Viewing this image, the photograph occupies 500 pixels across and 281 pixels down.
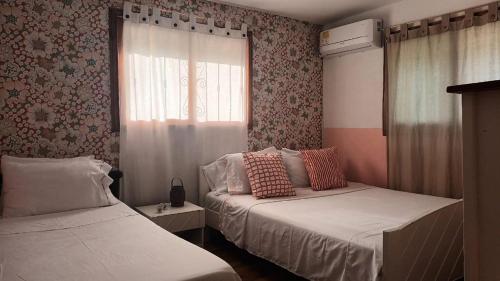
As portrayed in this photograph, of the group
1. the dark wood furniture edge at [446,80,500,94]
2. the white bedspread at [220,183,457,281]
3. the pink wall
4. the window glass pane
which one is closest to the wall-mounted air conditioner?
the pink wall

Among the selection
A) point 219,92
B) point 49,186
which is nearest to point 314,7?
point 219,92

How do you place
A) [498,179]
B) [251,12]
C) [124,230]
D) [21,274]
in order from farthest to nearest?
[251,12] < [124,230] < [21,274] < [498,179]

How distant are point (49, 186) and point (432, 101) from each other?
3165 mm

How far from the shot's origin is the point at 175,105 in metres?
3.15

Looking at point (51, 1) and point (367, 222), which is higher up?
point (51, 1)

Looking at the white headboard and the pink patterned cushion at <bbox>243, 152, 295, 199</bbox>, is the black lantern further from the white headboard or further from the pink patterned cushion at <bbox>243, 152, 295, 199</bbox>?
the pink patterned cushion at <bbox>243, 152, 295, 199</bbox>

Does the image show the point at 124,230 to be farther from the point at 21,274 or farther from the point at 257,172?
the point at 257,172

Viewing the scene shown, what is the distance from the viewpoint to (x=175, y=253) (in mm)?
1604

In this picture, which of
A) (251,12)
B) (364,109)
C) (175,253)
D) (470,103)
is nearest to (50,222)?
(175,253)

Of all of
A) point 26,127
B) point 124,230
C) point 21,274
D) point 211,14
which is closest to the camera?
point 21,274

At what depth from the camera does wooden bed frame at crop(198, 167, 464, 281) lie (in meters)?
1.71

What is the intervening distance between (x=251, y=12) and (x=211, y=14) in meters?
0.49

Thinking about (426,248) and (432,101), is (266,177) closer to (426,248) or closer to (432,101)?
(426,248)

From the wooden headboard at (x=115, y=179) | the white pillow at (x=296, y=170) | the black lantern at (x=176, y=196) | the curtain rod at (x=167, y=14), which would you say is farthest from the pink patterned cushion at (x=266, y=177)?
the curtain rod at (x=167, y=14)
